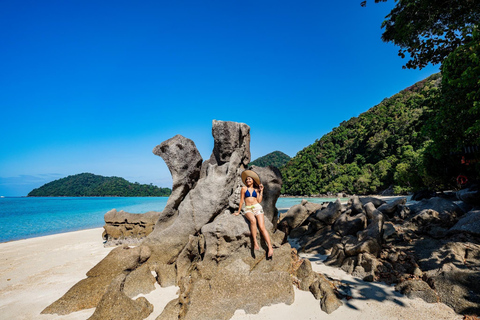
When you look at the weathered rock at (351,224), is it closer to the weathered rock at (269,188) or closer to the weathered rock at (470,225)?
the weathered rock at (470,225)

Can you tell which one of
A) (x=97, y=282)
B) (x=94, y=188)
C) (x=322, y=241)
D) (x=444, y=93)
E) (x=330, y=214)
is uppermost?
(x=94, y=188)

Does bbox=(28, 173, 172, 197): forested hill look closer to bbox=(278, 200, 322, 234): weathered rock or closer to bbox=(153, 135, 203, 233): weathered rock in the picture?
bbox=(278, 200, 322, 234): weathered rock

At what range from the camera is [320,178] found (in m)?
61.1

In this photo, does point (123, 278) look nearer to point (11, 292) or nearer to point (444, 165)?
point (11, 292)

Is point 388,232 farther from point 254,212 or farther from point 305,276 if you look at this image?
point 254,212

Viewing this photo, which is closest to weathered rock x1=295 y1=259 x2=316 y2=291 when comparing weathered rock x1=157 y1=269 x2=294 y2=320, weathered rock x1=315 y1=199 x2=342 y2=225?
weathered rock x1=157 y1=269 x2=294 y2=320

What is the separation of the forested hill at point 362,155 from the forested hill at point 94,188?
9044 centimetres

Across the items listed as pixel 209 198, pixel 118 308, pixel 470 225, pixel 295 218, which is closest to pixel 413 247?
pixel 470 225

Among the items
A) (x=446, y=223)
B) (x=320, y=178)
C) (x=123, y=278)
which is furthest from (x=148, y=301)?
(x=320, y=178)

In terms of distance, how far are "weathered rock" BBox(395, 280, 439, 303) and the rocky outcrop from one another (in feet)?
34.3

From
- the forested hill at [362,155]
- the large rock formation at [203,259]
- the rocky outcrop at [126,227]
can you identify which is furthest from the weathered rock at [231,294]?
the forested hill at [362,155]

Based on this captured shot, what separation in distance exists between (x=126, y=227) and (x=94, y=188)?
160 meters

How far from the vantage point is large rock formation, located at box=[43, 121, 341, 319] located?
4309 mm

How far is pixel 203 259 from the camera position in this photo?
5422mm
